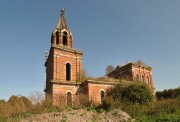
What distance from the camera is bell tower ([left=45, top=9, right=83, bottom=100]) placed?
91.2 feet

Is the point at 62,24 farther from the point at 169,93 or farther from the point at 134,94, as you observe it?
the point at 169,93

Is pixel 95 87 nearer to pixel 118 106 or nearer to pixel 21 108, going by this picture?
pixel 118 106

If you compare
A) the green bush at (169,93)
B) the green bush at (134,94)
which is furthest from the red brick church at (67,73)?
the green bush at (169,93)

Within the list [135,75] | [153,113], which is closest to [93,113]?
[153,113]

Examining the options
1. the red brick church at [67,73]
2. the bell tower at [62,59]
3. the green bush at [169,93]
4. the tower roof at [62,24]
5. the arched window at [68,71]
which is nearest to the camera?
the red brick church at [67,73]

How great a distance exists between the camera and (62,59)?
2889 cm

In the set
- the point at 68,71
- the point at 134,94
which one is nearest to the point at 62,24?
the point at 68,71

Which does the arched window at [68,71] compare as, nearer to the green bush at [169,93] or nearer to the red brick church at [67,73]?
the red brick church at [67,73]

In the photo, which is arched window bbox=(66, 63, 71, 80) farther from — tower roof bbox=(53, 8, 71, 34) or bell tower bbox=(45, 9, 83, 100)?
tower roof bbox=(53, 8, 71, 34)

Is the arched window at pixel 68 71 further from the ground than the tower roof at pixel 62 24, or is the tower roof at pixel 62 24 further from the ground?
the tower roof at pixel 62 24

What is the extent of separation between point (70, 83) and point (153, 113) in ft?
41.0

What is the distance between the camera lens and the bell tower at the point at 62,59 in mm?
27797

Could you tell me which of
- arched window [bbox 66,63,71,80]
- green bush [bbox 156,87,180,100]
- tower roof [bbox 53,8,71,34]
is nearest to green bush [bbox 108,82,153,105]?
arched window [bbox 66,63,71,80]

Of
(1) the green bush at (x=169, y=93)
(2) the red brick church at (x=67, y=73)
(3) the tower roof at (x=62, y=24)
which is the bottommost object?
(1) the green bush at (x=169, y=93)
